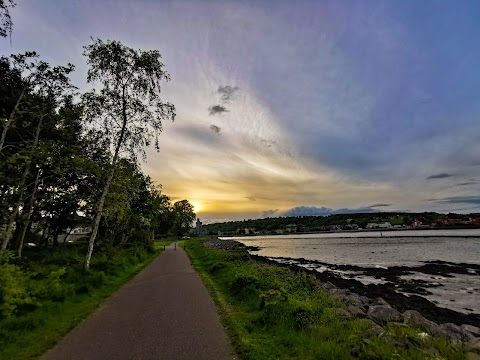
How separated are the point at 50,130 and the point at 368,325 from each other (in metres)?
23.5

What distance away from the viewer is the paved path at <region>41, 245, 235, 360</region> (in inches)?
304

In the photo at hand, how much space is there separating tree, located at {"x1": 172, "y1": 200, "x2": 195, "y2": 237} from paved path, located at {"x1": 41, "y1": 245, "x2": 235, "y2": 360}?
10713 centimetres

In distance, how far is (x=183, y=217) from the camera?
125 meters

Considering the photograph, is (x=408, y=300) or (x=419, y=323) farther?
(x=408, y=300)

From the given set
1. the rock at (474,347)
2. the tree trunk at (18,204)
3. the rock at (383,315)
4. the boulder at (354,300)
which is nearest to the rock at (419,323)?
the rock at (383,315)

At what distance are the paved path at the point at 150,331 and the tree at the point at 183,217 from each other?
10713cm

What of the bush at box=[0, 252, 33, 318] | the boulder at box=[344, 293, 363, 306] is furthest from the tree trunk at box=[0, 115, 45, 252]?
the boulder at box=[344, 293, 363, 306]

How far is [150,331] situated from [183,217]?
11773cm

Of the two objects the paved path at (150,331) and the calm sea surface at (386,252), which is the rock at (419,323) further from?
the calm sea surface at (386,252)

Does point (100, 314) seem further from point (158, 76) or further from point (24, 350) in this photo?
point (158, 76)

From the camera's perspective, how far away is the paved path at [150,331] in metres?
7.71

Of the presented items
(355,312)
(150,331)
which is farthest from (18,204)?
(355,312)

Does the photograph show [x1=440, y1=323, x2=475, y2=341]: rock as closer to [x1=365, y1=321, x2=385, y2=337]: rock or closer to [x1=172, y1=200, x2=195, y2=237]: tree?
[x1=365, y1=321, x2=385, y2=337]: rock

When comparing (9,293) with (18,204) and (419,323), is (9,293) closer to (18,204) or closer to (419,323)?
(18,204)
